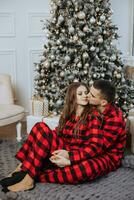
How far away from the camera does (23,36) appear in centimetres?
461

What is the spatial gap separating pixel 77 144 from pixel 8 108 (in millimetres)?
1365

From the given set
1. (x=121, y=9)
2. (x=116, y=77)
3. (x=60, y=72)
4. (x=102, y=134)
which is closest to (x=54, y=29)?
(x=60, y=72)

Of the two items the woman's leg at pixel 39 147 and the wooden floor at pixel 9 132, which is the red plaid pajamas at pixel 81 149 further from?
the wooden floor at pixel 9 132

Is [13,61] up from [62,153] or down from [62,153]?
up

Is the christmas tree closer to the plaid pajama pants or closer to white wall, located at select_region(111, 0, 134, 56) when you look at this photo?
white wall, located at select_region(111, 0, 134, 56)

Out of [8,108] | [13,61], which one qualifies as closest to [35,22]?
[13,61]

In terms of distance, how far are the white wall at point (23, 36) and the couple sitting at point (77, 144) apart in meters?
2.25

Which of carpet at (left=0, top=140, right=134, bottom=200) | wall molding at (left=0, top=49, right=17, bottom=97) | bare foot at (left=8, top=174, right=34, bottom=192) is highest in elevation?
wall molding at (left=0, top=49, right=17, bottom=97)

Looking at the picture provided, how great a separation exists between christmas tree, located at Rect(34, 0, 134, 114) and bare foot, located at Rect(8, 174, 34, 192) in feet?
5.10

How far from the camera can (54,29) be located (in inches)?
151

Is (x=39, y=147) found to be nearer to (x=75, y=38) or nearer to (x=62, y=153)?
(x=62, y=153)

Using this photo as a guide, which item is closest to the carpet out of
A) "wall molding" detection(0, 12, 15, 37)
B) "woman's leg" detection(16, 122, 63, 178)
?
"woman's leg" detection(16, 122, 63, 178)

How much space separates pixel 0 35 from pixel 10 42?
0.16 m

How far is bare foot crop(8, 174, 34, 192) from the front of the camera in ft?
7.51
